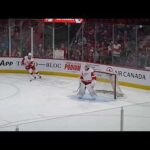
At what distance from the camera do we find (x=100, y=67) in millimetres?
14695

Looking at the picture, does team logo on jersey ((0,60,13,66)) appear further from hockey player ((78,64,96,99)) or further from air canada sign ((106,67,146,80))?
hockey player ((78,64,96,99))

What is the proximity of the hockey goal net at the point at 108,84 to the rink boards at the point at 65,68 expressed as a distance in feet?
3.72

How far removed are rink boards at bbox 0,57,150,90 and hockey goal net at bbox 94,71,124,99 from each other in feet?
3.72

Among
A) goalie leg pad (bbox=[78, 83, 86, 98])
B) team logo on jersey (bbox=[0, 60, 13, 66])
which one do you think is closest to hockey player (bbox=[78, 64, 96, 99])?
goalie leg pad (bbox=[78, 83, 86, 98])

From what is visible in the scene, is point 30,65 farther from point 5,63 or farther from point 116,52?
point 116,52

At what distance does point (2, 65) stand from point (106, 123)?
1169 cm

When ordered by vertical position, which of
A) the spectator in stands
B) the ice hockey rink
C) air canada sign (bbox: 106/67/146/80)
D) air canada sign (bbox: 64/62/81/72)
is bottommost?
the ice hockey rink

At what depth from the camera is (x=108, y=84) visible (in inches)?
482

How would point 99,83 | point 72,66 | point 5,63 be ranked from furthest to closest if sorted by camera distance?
point 5,63 → point 72,66 → point 99,83

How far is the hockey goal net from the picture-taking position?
1180 cm

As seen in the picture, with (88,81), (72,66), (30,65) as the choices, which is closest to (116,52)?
(72,66)

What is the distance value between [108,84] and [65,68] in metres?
3.99
